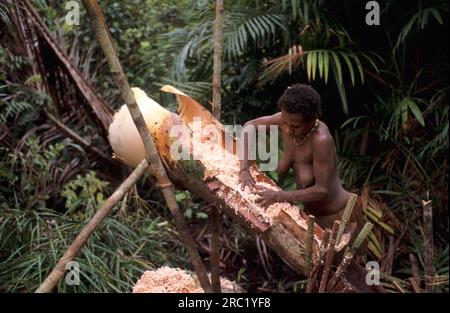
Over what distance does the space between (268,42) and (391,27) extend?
3.80 feet

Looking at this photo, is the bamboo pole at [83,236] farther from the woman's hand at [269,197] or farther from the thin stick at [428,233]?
the thin stick at [428,233]

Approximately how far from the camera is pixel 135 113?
121 inches

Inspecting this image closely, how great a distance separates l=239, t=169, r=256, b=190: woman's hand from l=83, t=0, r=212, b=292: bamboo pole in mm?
426

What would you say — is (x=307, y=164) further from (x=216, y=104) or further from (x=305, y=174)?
(x=216, y=104)

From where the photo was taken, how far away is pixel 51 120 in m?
5.27

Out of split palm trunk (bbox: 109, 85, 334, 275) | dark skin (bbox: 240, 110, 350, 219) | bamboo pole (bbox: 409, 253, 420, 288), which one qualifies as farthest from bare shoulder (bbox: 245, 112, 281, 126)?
bamboo pole (bbox: 409, 253, 420, 288)

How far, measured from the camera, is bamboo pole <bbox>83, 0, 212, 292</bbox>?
298cm

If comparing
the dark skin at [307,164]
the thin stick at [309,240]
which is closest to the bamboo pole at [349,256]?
the thin stick at [309,240]

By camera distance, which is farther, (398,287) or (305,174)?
(398,287)

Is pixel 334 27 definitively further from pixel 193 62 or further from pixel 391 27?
pixel 193 62

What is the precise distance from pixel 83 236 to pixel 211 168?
849 mm

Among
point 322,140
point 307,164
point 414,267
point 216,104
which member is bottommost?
point 414,267

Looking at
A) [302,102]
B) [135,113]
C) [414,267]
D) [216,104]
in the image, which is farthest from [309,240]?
[414,267]
